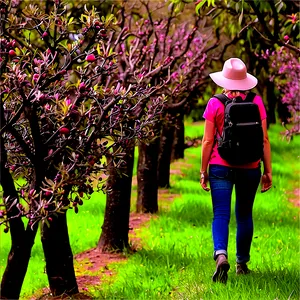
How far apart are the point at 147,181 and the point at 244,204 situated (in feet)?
19.4

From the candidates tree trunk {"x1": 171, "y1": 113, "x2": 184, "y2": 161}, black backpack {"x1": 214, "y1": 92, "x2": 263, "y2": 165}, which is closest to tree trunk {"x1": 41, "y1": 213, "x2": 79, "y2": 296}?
black backpack {"x1": 214, "y1": 92, "x2": 263, "y2": 165}

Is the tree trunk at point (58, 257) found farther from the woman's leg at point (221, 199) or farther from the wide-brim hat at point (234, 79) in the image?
the wide-brim hat at point (234, 79)

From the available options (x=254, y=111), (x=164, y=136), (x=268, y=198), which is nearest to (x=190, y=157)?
(x=164, y=136)

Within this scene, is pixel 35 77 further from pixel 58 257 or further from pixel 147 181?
pixel 147 181

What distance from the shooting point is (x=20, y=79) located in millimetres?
4668

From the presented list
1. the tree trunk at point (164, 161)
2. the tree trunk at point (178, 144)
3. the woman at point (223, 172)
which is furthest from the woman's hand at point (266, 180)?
the tree trunk at point (178, 144)

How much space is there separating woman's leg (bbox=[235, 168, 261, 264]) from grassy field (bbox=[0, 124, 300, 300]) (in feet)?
0.94

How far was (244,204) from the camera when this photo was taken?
19.6ft

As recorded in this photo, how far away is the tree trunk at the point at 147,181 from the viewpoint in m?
11.7

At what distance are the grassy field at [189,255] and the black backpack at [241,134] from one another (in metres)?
1.18

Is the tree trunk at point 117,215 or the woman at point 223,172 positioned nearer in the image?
the woman at point 223,172

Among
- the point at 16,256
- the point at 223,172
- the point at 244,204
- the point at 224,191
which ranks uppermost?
the point at 223,172

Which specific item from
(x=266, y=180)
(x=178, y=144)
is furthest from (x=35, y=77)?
(x=178, y=144)

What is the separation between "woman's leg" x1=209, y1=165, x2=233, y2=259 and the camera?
18.7ft
